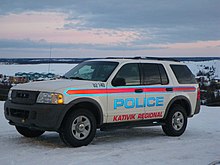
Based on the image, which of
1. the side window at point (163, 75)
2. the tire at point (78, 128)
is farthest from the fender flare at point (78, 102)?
the side window at point (163, 75)

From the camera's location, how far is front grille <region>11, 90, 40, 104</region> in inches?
294

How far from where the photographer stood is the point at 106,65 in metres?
8.60

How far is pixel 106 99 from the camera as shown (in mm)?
7953

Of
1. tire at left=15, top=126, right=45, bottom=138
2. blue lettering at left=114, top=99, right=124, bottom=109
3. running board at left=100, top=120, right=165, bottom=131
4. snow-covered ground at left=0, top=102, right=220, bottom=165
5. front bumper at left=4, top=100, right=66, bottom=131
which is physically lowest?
snow-covered ground at left=0, top=102, right=220, bottom=165

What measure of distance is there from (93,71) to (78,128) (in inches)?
56.7

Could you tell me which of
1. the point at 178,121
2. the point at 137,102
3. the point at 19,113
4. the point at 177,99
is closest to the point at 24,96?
the point at 19,113

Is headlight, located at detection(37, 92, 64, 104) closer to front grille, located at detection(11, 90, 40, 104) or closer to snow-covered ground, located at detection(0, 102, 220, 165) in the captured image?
front grille, located at detection(11, 90, 40, 104)

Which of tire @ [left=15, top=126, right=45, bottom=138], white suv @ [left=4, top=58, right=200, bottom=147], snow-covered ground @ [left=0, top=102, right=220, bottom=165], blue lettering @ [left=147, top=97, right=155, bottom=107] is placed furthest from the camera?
blue lettering @ [left=147, top=97, right=155, bottom=107]

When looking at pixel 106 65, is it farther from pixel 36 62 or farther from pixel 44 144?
pixel 36 62

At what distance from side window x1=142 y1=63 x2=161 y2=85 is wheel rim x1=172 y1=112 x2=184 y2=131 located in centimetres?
93

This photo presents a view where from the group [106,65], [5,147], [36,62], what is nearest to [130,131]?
[106,65]

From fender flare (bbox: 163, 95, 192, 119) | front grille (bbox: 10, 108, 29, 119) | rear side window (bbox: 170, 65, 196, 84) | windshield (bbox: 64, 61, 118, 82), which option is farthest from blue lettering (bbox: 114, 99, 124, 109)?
rear side window (bbox: 170, 65, 196, 84)

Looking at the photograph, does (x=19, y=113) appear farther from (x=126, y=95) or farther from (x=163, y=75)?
(x=163, y=75)

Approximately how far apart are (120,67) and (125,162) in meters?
2.57
